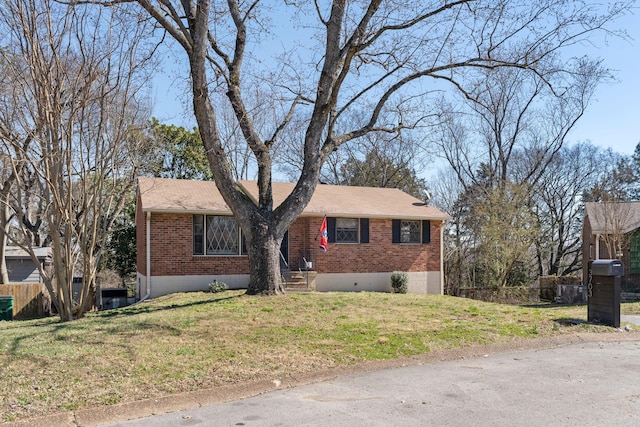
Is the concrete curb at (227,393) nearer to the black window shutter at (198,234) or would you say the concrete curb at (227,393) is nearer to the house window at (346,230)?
the house window at (346,230)

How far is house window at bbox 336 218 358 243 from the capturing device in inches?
773

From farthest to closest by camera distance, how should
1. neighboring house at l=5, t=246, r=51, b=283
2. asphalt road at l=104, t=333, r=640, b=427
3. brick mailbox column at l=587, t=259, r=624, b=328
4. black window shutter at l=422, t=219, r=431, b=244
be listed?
neighboring house at l=5, t=246, r=51, b=283
black window shutter at l=422, t=219, r=431, b=244
brick mailbox column at l=587, t=259, r=624, b=328
asphalt road at l=104, t=333, r=640, b=427

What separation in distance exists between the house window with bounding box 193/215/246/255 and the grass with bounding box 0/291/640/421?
6485mm

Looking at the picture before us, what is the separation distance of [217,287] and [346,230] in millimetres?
5490

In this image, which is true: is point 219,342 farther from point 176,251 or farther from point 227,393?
point 176,251

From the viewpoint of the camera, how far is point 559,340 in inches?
357

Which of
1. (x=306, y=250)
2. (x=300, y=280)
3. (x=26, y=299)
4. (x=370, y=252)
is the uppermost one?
(x=306, y=250)

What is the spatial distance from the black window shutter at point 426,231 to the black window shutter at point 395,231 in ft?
4.05

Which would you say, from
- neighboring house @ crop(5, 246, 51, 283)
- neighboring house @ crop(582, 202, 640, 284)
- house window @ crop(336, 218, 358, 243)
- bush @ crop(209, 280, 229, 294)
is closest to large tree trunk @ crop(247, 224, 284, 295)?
bush @ crop(209, 280, 229, 294)

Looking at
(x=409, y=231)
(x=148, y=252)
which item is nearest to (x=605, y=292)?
(x=409, y=231)

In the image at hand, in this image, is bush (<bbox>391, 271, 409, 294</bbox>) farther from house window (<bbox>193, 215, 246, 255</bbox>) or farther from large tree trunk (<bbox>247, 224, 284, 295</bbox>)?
large tree trunk (<bbox>247, 224, 284, 295</bbox>)

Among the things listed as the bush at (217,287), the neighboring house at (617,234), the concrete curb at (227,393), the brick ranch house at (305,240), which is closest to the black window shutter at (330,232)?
the brick ranch house at (305,240)

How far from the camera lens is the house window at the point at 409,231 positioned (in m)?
20.8

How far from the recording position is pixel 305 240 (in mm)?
19266
